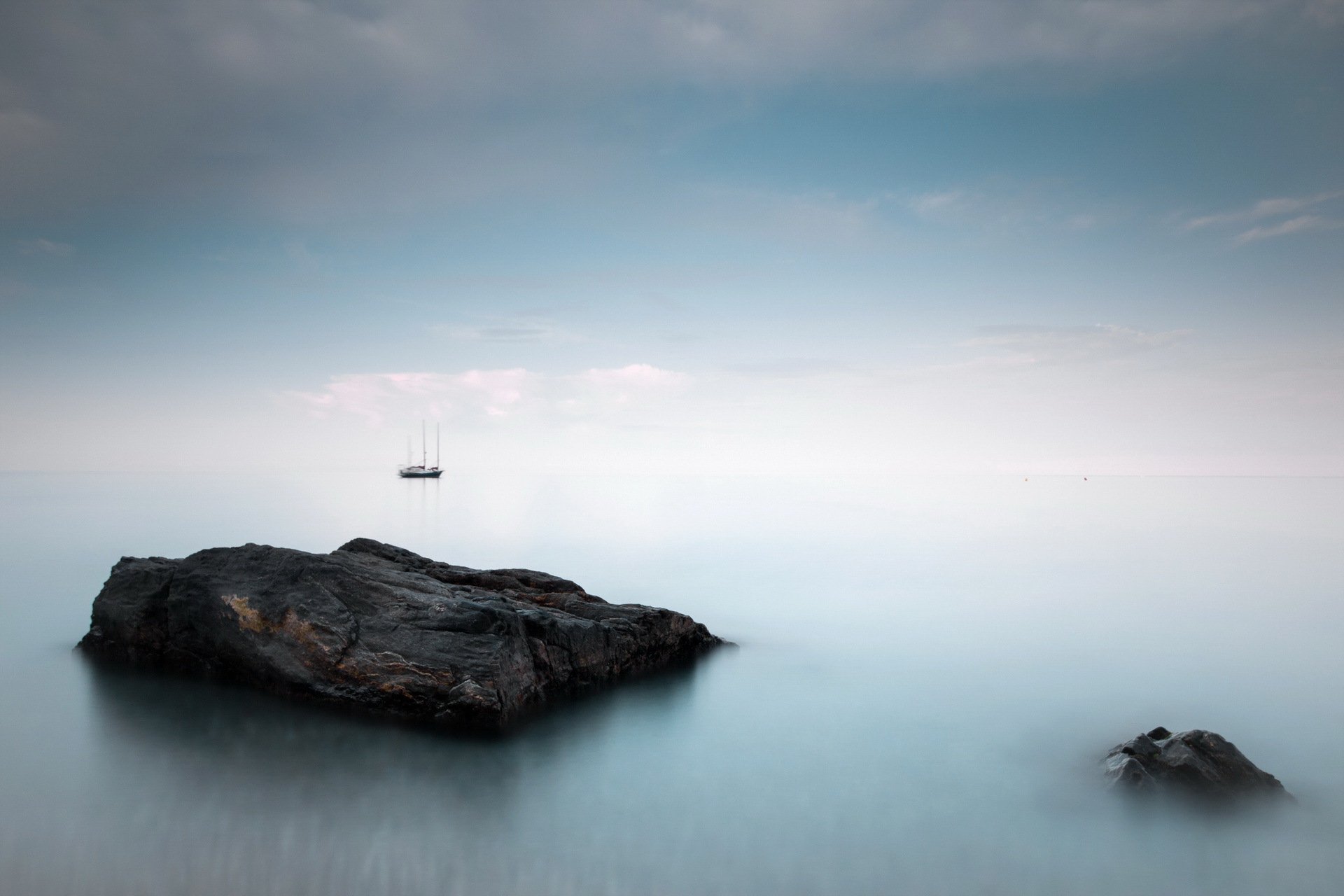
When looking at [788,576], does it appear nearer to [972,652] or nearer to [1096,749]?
[972,652]

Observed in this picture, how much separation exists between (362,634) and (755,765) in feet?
Answer: 17.9

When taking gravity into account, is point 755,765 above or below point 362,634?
below

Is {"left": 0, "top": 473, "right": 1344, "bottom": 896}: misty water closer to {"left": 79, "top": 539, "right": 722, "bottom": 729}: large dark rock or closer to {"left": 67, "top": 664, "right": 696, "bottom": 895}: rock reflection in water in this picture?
{"left": 67, "top": 664, "right": 696, "bottom": 895}: rock reflection in water

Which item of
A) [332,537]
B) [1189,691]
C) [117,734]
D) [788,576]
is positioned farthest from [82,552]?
[1189,691]

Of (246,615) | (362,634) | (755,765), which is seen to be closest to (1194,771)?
(755,765)

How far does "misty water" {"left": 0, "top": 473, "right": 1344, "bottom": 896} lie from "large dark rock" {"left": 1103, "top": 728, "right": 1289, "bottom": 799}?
0.30m

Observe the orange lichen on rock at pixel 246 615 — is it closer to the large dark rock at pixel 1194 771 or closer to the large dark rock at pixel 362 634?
the large dark rock at pixel 362 634

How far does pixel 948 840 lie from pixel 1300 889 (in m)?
3.18

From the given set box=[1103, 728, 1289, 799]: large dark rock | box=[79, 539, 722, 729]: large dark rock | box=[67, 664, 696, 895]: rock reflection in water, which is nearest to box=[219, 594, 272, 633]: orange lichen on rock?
box=[79, 539, 722, 729]: large dark rock

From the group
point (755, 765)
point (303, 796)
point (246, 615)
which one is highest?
point (246, 615)

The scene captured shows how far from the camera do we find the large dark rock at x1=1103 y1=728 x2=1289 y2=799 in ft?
26.8

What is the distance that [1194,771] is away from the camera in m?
8.18

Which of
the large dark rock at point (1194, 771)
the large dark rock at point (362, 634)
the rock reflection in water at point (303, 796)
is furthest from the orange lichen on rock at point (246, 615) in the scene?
the large dark rock at point (1194, 771)

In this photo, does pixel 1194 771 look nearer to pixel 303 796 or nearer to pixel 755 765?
pixel 755 765
